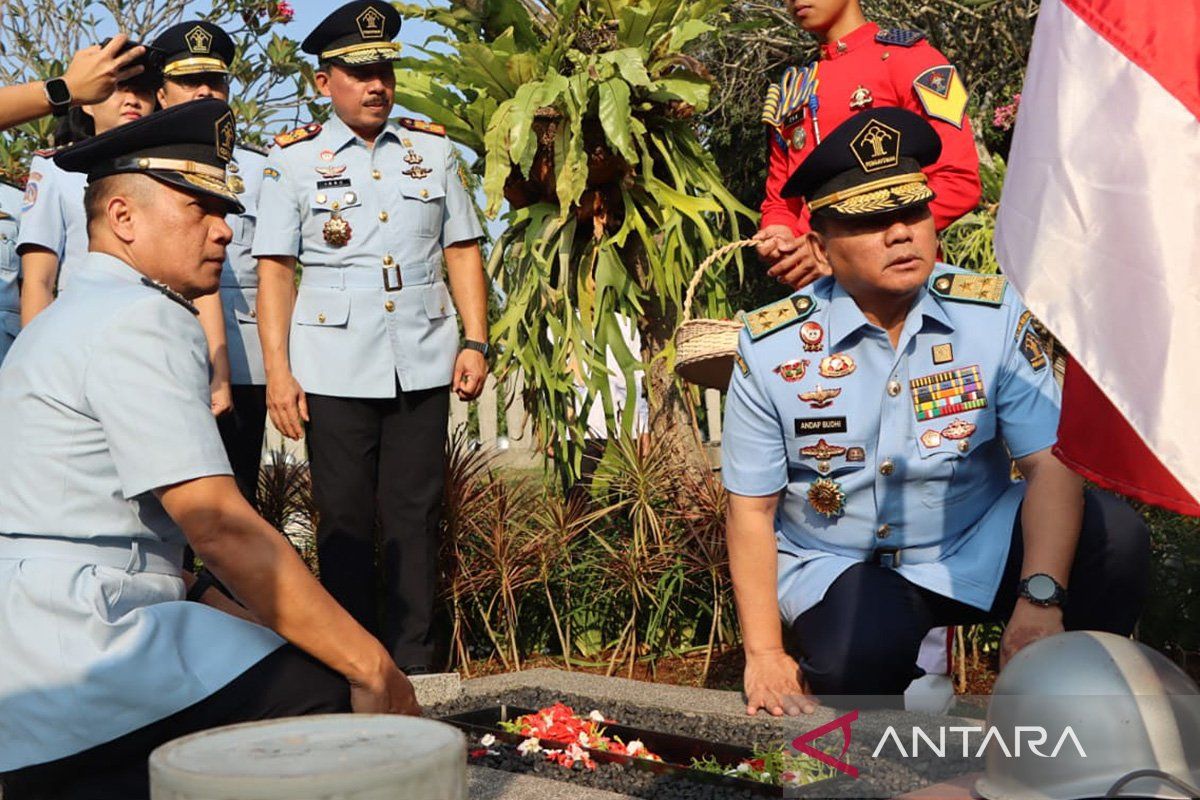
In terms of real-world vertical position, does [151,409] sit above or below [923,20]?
below

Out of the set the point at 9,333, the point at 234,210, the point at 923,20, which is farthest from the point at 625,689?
the point at 923,20

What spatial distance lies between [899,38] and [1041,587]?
189cm

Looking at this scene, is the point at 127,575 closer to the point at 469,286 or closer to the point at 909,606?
the point at 909,606

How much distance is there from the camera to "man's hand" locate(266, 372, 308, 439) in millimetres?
4715

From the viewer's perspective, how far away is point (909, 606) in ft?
11.1

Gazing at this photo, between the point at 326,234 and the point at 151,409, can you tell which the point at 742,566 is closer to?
the point at 151,409

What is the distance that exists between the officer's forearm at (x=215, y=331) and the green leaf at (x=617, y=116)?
64.8 inches

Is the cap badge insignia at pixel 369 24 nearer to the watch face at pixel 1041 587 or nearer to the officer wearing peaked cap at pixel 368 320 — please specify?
the officer wearing peaked cap at pixel 368 320

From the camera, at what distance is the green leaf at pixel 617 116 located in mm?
5508

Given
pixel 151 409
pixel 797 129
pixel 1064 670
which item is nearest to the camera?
pixel 1064 670

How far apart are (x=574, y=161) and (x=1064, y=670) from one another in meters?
4.10

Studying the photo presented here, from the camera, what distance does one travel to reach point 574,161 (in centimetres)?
564

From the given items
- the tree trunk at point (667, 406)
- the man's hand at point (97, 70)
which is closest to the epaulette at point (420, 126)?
the tree trunk at point (667, 406)

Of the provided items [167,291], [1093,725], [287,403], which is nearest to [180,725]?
[167,291]
